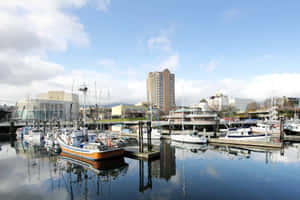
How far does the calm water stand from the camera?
1553cm

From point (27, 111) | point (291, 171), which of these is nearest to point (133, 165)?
point (291, 171)

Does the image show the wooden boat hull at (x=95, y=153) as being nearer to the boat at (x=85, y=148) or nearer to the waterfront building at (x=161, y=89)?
the boat at (x=85, y=148)

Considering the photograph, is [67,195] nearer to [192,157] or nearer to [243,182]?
[243,182]

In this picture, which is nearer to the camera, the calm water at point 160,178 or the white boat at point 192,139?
the calm water at point 160,178

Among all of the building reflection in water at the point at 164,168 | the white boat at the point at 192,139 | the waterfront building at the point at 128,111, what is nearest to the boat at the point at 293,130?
the white boat at the point at 192,139

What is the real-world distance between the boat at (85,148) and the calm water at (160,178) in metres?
1.15

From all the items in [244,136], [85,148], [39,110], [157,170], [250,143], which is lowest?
[157,170]

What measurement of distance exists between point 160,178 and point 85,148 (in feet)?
45.6

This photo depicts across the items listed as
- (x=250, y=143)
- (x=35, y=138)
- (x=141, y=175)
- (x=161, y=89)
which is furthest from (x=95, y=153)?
(x=161, y=89)

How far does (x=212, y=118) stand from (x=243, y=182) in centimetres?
4922

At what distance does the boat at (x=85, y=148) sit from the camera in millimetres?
25781

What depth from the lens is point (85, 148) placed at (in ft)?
90.4

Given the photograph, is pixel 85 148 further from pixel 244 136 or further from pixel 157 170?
pixel 244 136

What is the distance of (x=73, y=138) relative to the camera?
3094 cm
